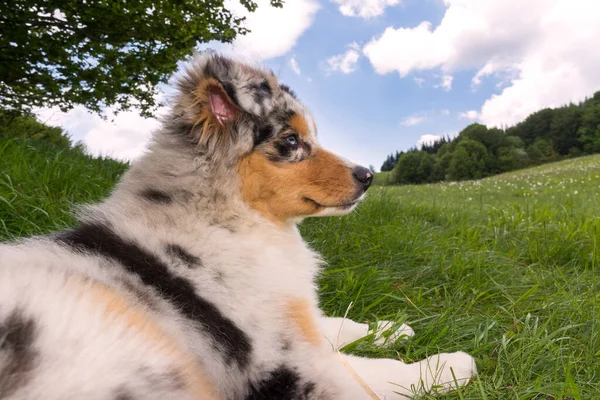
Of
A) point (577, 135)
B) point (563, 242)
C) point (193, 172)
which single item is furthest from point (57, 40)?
point (577, 135)

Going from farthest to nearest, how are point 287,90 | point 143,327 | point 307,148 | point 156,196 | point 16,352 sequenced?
1. point 287,90
2. point 307,148
3. point 156,196
4. point 143,327
5. point 16,352

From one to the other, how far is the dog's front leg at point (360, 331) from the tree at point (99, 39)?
30.5 feet

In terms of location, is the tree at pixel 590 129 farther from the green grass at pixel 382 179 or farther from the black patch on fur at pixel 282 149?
the black patch on fur at pixel 282 149

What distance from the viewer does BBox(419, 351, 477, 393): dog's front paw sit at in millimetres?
2703

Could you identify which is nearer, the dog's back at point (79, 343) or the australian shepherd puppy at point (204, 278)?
the dog's back at point (79, 343)

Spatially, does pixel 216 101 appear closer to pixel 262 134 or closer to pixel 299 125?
pixel 262 134

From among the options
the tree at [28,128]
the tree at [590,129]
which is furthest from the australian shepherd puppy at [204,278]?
the tree at [590,129]

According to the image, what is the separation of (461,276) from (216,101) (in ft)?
10.8

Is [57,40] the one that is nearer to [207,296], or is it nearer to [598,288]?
[207,296]

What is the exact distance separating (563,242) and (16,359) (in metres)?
6.34

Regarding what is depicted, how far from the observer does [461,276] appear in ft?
15.7

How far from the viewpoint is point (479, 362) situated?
→ 10.1 ft

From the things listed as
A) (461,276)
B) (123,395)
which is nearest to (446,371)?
(123,395)

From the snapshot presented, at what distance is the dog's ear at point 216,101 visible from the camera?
9.02 ft
